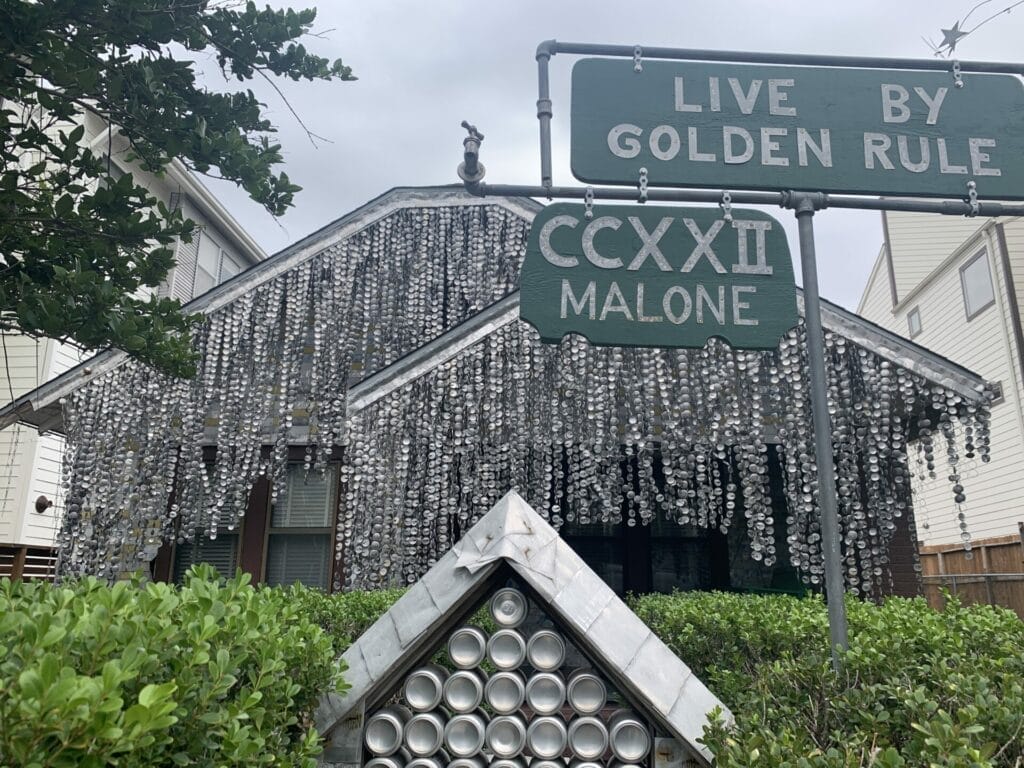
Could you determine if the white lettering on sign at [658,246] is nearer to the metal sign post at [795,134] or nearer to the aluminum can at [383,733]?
the metal sign post at [795,134]

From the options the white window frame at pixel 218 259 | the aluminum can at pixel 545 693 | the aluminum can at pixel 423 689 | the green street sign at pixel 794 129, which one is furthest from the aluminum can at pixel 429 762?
the white window frame at pixel 218 259

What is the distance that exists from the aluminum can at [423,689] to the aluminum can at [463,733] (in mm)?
121

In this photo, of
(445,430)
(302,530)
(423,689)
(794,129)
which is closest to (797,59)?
(794,129)

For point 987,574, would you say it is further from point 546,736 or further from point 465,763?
point 465,763

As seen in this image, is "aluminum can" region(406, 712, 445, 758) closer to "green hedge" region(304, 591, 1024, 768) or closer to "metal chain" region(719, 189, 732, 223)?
"green hedge" region(304, 591, 1024, 768)

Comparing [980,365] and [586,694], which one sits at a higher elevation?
[980,365]

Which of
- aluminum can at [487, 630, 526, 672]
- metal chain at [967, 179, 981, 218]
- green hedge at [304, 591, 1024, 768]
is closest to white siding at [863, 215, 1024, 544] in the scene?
green hedge at [304, 591, 1024, 768]

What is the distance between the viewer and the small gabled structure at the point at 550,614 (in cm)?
316

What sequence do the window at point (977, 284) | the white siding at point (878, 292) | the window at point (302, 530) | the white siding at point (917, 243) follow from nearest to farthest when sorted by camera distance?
1. the window at point (302, 530)
2. the window at point (977, 284)
3. the white siding at point (917, 243)
4. the white siding at point (878, 292)

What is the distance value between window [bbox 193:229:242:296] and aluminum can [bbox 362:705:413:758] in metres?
15.8

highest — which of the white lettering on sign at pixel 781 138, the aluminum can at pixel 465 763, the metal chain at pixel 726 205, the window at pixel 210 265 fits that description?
the window at pixel 210 265

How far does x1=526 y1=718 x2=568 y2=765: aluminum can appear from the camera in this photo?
3293 mm

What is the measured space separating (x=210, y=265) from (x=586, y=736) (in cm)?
1760

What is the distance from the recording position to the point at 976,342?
65.7 feet
